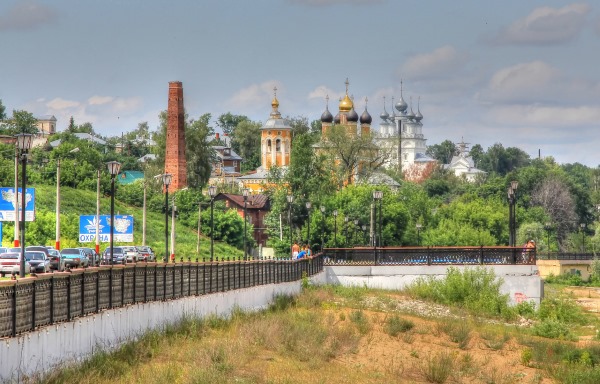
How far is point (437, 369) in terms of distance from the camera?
34844 millimetres

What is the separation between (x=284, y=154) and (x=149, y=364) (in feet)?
501

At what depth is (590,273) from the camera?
10988cm

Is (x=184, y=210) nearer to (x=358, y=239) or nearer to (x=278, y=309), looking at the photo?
(x=358, y=239)

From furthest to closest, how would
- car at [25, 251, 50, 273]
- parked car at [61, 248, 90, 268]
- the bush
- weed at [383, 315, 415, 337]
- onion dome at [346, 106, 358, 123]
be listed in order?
1. onion dome at [346, 106, 358, 123]
2. parked car at [61, 248, 90, 268]
3. the bush
4. car at [25, 251, 50, 273]
5. weed at [383, 315, 415, 337]

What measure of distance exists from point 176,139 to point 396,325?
9306 centimetres

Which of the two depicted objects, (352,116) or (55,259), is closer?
(55,259)

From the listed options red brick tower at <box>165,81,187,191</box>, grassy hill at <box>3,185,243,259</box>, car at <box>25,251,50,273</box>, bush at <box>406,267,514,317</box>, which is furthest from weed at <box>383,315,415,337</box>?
red brick tower at <box>165,81,187,191</box>

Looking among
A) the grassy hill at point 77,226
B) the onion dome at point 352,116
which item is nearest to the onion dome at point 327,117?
the onion dome at point 352,116

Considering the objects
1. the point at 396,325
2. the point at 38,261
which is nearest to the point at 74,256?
the point at 38,261

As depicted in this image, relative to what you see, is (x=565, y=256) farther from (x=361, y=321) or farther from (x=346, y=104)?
(x=346, y=104)

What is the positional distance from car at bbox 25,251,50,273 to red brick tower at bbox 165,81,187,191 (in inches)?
3046

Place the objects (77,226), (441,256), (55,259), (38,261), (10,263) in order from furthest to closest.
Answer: (77,226) < (441,256) < (55,259) < (38,261) < (10,263)

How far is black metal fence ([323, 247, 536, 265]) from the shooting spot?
62531 millimetres

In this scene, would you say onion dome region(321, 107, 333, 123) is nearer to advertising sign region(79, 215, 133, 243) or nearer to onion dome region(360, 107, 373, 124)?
onion dome region(360, 107, 373, 124)
